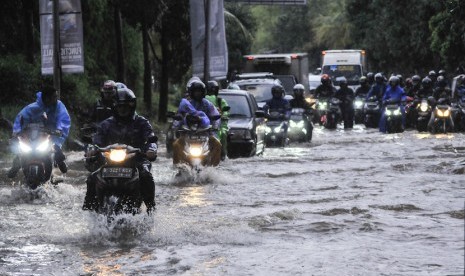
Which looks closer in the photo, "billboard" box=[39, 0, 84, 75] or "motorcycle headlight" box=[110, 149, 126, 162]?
"motorcycle headlight" box=[110, 149, 126, 162]

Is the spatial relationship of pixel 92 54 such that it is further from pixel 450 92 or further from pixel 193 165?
pixel 193 165

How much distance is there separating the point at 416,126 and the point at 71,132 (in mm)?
10774

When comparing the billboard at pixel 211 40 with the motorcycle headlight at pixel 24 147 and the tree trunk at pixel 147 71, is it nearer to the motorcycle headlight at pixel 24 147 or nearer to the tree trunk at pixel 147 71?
the tree trunk at pixel 147 71

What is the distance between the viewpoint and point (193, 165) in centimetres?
1645

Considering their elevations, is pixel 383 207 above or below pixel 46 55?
below

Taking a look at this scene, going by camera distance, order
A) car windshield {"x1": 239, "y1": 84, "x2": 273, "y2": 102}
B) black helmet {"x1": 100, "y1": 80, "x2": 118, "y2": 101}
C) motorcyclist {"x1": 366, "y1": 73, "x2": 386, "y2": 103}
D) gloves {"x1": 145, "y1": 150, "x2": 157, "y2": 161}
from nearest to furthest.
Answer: gloves {"x1": 145, "y1": 150, "x2": 157, "y2": 161}, black helmet {"x1": 100, "y1": 80, "x2": 118, "y2": 101}, car windshield {"x1": 239, "y1": 84, "x2": 273, "y2": 102}, motorcyclist {"x1": 366, "y1": 73, "x2": 386, "y2": 103}

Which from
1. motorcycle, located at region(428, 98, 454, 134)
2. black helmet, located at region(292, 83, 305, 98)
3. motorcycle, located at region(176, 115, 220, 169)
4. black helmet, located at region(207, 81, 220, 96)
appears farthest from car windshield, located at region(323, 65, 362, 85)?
motorcycle, located at region(176, 115, 220, 169)

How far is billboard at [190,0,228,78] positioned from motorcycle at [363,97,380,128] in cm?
562

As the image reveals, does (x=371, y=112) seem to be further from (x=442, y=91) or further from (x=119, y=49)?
(x=119, y=49)

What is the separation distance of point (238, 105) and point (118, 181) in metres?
13.1

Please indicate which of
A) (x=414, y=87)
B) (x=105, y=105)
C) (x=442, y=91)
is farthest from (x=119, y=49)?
(x=105, y=105)

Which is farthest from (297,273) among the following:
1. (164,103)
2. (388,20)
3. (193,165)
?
(388,20)

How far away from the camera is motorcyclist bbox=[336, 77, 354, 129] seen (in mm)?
34156

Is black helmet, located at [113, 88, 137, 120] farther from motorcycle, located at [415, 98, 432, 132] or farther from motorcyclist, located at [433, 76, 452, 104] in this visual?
motorcycle, located at [415, 98, 432, 132]
